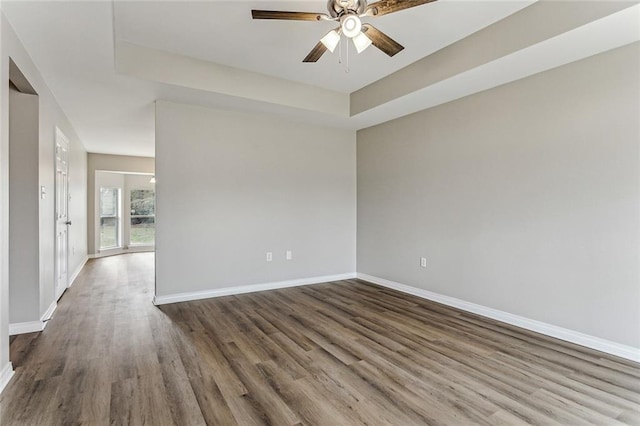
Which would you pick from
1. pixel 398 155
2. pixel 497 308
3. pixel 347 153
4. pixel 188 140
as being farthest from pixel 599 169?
pixel 188 140

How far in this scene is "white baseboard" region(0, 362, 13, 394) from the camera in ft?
6.75

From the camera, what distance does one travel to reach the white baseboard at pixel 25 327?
2.94m

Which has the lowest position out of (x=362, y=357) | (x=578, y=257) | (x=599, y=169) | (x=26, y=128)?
(x=362, y=357)

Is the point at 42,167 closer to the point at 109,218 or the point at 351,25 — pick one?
the point at 351,25

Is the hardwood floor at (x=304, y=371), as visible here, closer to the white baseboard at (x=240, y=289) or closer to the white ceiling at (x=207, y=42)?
the white baseboard at (x=240, y=289)

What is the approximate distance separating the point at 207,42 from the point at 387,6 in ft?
6.19

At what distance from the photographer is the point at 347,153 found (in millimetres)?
5379

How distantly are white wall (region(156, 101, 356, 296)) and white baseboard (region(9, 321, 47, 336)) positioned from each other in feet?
3.68

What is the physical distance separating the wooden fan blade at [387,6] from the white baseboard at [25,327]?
155 inches

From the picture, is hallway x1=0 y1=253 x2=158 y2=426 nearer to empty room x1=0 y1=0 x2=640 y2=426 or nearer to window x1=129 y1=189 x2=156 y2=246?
empty room x1=0 y1=0 x2=640 y2=426

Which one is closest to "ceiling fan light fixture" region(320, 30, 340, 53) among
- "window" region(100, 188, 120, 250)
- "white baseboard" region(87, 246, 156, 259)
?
"white baseboard" region(87, 246, 156, 259)

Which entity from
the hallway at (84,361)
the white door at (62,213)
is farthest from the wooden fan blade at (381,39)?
the white door at (62,213)

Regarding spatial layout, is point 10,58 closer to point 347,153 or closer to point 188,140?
point 188,140

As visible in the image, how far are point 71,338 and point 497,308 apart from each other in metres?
4.17
